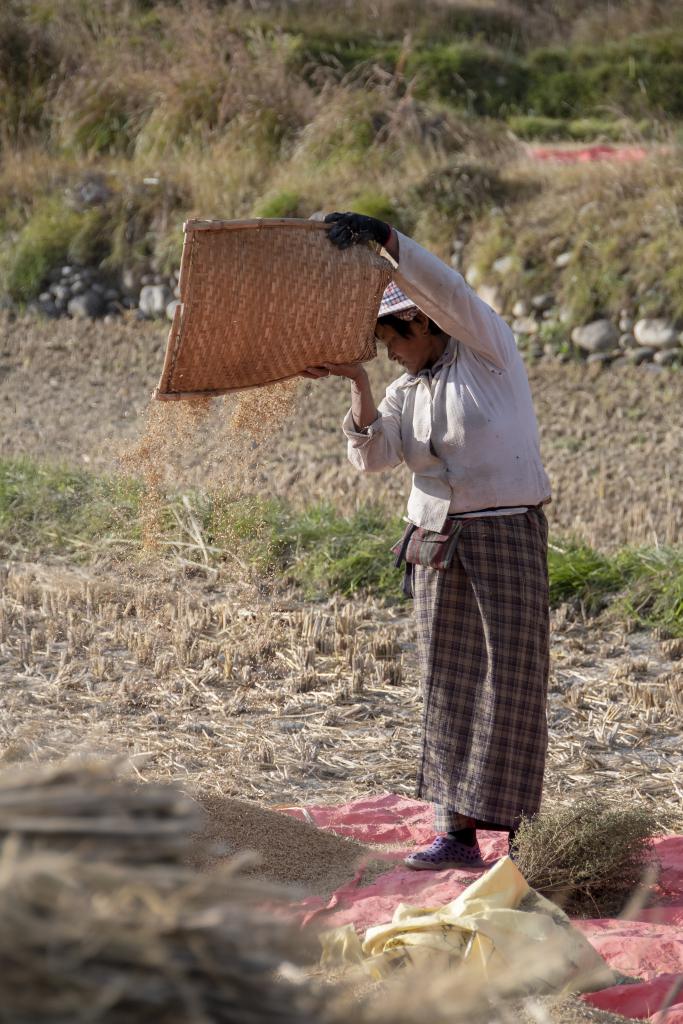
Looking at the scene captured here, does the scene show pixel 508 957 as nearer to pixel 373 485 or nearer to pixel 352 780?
pixel 352 780

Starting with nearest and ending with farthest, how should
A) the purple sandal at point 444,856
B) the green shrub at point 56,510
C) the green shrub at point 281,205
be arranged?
the purple sandal at point 444,856 < the green shrub at point 56,510 < the green shrub at point 281,205

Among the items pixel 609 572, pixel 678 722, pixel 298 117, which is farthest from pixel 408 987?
pixel 298 117

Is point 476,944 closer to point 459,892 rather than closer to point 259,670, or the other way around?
point 459,892

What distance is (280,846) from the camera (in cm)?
338

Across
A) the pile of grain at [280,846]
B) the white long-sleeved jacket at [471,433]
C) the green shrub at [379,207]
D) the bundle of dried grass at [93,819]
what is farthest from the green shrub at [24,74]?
the bundle of dried grass at [93,819]

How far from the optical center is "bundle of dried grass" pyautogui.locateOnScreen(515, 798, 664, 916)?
3.13 meters

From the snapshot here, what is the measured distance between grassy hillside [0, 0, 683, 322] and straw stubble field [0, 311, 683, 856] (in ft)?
14.0

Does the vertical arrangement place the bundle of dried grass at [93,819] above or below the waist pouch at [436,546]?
below

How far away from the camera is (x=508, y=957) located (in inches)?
98.5

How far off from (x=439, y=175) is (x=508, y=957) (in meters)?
10.2

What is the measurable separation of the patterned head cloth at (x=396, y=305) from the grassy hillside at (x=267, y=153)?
718 centimetres

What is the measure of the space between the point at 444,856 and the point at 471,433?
112 cm

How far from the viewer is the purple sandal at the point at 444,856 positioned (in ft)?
11.0

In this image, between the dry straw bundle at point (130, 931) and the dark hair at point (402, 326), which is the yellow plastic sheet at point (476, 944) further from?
the dark hair at point (402, 326)
